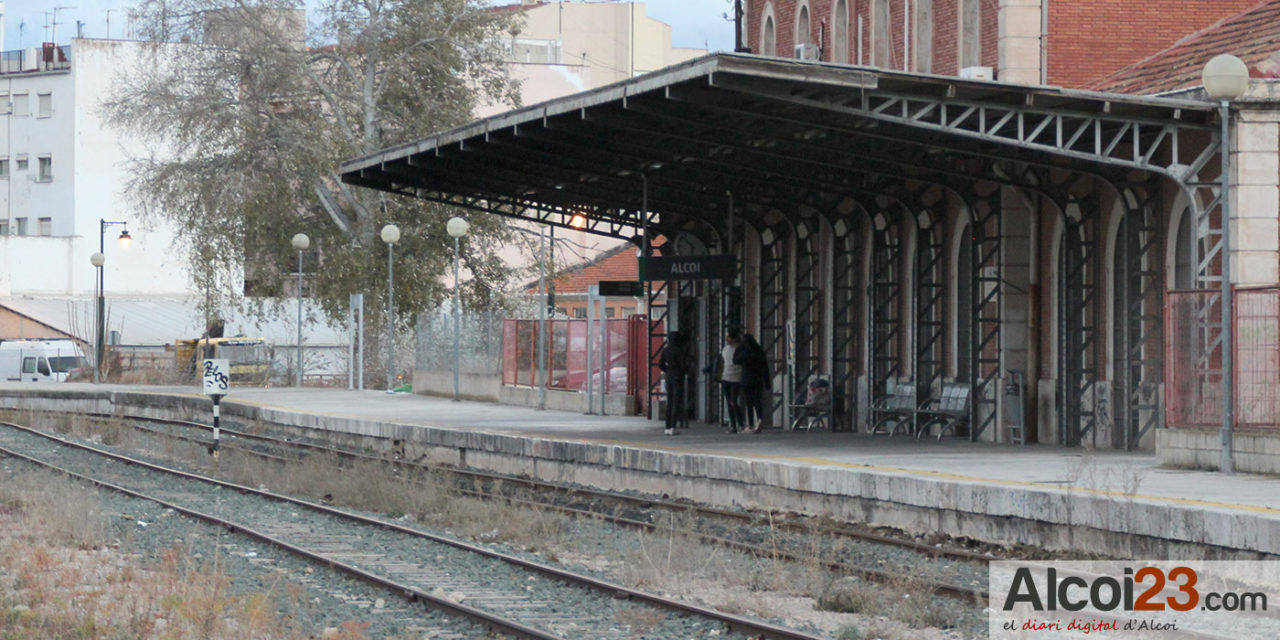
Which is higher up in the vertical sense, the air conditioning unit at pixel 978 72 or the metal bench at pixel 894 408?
the air conditioning unit at pixel 978 72

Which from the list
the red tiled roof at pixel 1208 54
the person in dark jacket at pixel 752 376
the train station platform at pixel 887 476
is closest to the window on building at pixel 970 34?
the red tiled roof at pixel 1208 54

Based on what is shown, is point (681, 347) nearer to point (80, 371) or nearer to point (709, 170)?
point (709, 170)

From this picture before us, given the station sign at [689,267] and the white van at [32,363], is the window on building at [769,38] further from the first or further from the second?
the white van at [32,363]

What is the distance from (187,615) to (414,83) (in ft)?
126

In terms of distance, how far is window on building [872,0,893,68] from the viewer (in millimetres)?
30750

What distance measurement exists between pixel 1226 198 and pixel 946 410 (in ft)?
26.6

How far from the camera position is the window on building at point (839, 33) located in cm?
3253

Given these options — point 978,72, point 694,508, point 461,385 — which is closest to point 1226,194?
point 694,508

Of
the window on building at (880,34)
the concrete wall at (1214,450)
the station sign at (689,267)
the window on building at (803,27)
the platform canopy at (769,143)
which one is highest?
the window on building at (803,27)

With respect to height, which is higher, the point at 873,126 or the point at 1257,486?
the point at 873,126

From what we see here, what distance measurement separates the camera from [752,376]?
26.6 meters

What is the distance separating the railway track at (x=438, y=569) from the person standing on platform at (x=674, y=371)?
6715 mm

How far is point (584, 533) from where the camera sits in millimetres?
17516

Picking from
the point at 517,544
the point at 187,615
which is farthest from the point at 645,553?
the point at 187,615
